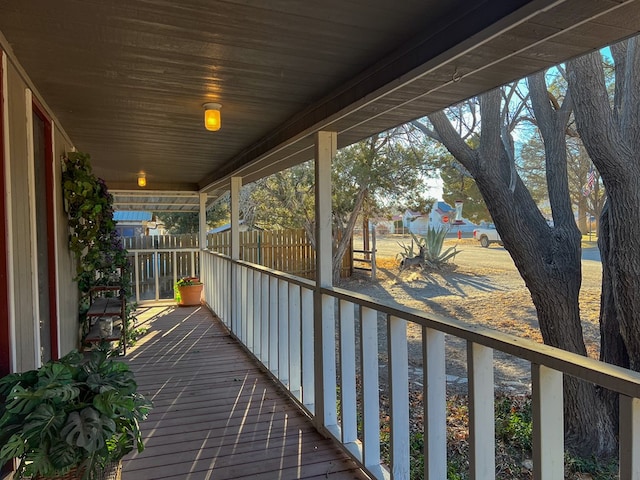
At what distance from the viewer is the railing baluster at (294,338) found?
3.13m

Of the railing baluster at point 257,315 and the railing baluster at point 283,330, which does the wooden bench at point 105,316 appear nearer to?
the railing baluster at point 257,315

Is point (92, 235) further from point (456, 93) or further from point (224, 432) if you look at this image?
point (456, 93)

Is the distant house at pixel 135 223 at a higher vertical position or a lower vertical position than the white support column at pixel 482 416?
higher

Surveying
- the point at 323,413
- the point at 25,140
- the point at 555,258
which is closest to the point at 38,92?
the point at 25,140

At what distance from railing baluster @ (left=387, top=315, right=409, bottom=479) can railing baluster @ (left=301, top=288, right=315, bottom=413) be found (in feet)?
3.32

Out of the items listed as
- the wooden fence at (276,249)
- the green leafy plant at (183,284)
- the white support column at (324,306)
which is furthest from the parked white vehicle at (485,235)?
the white support column at (324,306)

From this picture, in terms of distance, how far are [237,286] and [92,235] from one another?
5.09ft

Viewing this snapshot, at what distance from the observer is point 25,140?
217cm

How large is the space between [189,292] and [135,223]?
51.3ft

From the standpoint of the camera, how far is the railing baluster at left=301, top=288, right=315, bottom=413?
2852 mm

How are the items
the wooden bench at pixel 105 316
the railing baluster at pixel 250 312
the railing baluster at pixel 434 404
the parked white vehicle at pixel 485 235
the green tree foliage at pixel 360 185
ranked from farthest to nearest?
the parked white vehicle at pixel 485 235
the green tree foliage at pixel 360 185
the railing baluster at pixel 250 312
the wooden bench at pixel 105 316
the railing baluster at pixel 434 404

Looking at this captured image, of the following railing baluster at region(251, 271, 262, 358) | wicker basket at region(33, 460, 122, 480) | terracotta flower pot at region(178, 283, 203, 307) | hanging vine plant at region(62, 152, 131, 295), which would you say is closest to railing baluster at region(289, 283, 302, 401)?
railing baluster at region(251, 271, 262, 358)

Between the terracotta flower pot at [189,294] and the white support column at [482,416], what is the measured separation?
6012 mm

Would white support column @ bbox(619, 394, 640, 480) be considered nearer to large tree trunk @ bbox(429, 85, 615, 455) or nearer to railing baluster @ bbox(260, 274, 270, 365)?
railing baluster @ bbox(260, 274, 270, 365)
